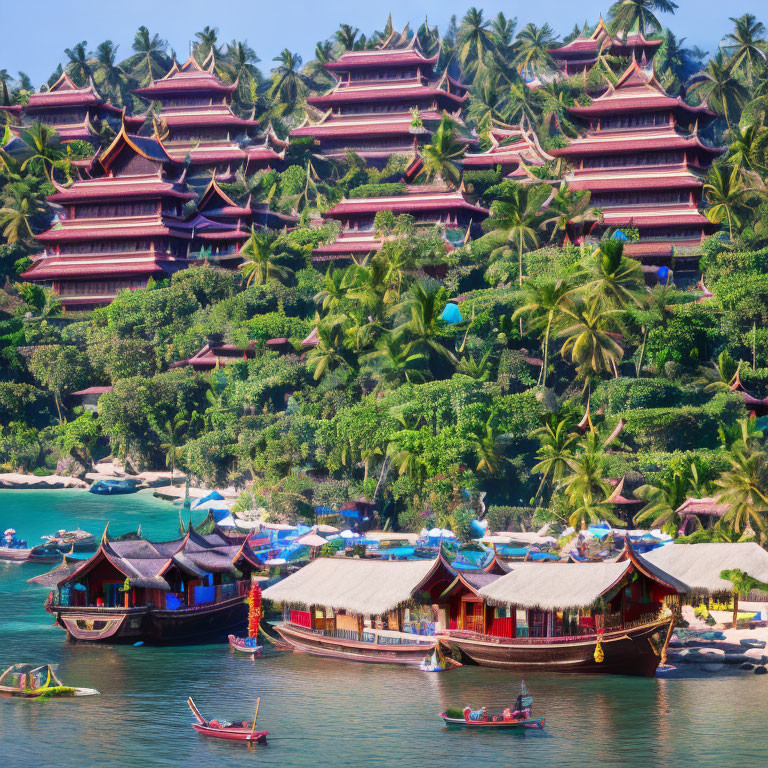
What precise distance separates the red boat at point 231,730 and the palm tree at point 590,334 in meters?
37.5

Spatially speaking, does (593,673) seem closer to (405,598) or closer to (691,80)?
(405,598)

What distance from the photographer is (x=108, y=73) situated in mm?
143125

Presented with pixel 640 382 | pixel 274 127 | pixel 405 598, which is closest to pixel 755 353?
pixel 640 382

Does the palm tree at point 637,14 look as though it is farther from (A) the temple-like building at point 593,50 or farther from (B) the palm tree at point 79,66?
(B) the palm tree at point 79,66

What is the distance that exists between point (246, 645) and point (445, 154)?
5223 centimetres

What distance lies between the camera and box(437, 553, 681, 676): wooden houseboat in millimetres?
46250

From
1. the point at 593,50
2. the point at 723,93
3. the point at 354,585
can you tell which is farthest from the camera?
the point at 593,50

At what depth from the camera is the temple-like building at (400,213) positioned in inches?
3770

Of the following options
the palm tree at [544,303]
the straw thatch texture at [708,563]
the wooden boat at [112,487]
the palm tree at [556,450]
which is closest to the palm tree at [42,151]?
the wooden boat at [112,487]

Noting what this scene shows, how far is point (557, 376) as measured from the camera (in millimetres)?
80938

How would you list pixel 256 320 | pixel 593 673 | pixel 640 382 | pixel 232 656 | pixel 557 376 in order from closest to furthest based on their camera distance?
pixel 593 673, pixel 232 656, pixel 640 382, pixel 557 376, pixel 256 320

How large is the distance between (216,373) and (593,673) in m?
42.0

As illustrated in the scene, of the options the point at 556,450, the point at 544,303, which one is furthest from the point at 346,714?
the point at 544,303

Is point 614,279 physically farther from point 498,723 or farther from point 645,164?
point 498,723
